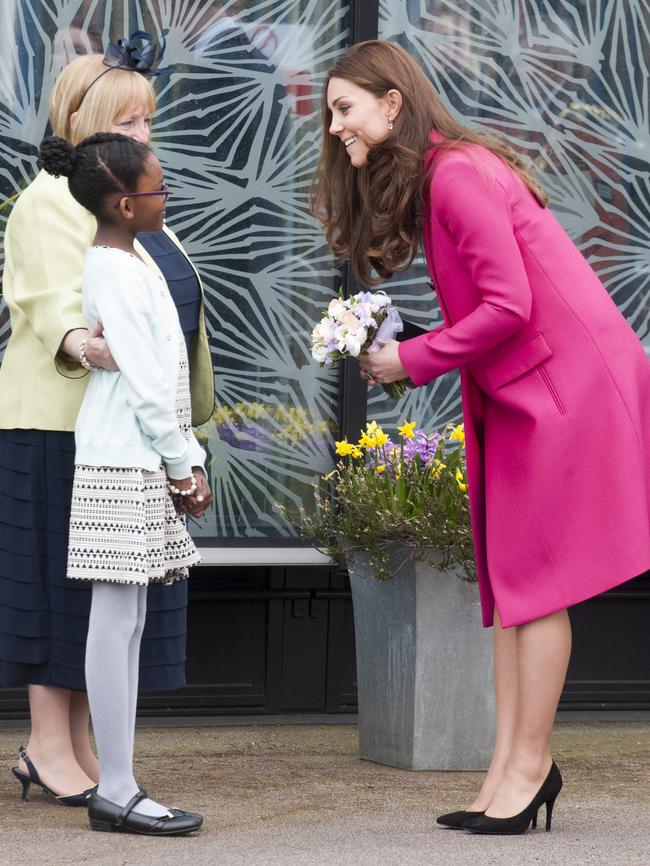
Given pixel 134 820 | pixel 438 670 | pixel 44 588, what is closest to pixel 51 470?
pixel 44 588

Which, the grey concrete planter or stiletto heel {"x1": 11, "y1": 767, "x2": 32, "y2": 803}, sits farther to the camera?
the grey concrete planter

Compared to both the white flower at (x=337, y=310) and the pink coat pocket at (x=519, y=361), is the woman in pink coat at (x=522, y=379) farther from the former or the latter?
the white flower at (x=337, y=310)

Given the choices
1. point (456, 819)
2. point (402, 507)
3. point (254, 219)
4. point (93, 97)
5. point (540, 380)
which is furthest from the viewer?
point (254, 219)

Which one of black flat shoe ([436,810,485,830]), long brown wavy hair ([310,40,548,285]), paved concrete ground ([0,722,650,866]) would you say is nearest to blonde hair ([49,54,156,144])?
long brown wavy hair ([310,40,548,285])

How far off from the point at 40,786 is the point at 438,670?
4.02ft

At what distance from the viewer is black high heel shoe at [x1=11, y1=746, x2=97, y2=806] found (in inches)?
149

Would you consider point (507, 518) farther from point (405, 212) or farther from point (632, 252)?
point (632, 252)

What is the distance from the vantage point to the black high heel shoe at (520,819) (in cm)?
345

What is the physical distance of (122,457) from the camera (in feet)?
11.1

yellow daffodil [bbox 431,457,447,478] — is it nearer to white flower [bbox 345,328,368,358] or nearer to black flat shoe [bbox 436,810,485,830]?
white flower [bbox 345,328,368,358]

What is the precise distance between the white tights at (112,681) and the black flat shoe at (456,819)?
2.19ft

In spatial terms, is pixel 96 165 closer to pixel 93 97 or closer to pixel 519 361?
pixel 93 97

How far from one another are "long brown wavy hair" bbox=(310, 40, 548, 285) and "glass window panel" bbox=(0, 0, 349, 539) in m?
1.53

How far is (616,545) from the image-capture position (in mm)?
3418
